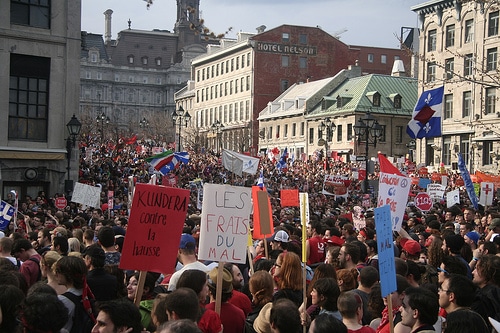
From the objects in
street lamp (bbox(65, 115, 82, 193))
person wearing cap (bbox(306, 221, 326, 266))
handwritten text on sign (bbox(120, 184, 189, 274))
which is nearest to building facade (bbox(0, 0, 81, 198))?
street lamp (bbox(65, 115, 82, 193))

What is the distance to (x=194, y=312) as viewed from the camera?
18.1 ft

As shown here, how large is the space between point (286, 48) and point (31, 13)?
6015cm

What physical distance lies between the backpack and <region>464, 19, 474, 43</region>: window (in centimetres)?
4708

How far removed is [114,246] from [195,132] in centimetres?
8429

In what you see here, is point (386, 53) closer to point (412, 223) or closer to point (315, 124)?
point (315, 124)

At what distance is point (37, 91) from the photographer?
26047mm

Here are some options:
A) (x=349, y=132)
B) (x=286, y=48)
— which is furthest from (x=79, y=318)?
(x=286, y=48)

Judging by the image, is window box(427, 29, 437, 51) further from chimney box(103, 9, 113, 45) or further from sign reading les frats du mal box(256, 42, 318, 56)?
chimney box(103, 9, 113, 45)

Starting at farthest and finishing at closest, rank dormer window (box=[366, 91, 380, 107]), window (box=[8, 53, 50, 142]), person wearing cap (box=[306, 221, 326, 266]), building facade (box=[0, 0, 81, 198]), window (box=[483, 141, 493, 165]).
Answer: dormer window (box=[366, 91, 380, 107]) < window (box=[483, 141, 493, 165]) < window (box=[8, 53, 50, 142]) < building facade (box=[0, 0, 81, 198]) < person wearing cap (box=[306, 221, 326, 266])

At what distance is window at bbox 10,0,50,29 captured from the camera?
25378 millimetres

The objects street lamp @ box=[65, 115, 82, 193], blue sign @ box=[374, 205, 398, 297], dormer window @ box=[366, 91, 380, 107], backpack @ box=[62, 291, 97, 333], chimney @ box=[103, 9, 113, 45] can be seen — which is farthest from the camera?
chimney @ box=[103, 9, 113, 45]

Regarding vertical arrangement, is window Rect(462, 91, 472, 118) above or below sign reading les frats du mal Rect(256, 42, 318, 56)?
below

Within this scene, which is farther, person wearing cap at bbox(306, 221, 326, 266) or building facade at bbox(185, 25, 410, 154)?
building facade at bbox(185, 25, 410, 154)

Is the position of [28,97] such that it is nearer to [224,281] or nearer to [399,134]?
[224,281]
